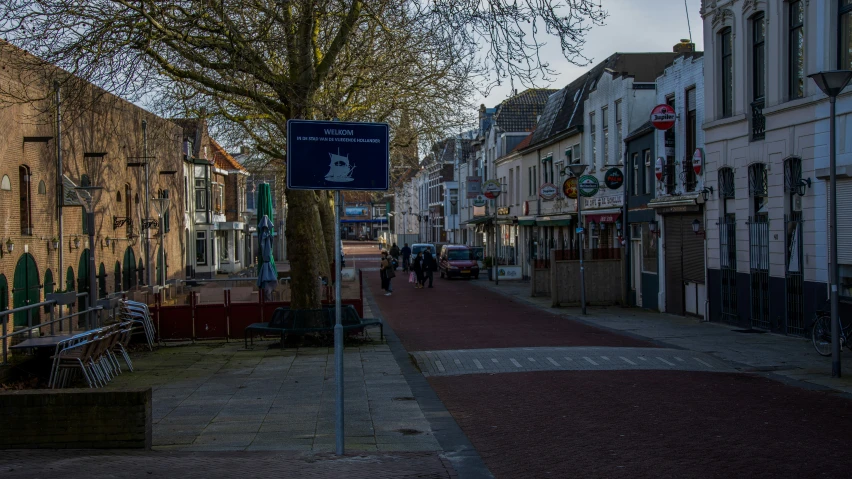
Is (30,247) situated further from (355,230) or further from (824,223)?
(355,230)

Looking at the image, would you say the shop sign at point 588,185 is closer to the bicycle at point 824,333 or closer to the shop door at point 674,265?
the shop door at point 674,265

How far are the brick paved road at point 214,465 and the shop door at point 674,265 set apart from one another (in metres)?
17.6

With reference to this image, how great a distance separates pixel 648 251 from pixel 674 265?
2016mm

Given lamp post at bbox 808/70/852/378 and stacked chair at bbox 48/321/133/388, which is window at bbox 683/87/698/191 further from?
stacked chair at bbox 48/321/133/388

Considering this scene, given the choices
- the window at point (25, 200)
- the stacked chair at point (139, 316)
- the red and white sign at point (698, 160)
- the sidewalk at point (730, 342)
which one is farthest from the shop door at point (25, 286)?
the red and white sign at point (698, 160)

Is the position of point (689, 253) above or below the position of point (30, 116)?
below

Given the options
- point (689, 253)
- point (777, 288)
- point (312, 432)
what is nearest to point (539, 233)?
point (689, 253)

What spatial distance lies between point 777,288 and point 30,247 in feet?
53.9

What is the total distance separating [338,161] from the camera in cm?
761

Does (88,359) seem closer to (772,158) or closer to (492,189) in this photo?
(772,158)

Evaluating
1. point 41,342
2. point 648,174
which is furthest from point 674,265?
point 41,342

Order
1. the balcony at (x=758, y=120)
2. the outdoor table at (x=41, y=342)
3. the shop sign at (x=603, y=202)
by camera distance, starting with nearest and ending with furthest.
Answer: the outdoor table at (x=41, y=342)
the balcony at (x=758, y=120)
the shop sign at (x=603, y=202)

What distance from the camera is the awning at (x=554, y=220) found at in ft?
114

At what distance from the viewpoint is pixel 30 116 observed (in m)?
19.3
